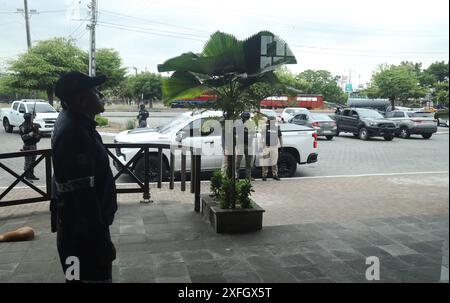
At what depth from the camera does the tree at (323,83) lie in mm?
55881

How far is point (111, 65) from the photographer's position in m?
37.7

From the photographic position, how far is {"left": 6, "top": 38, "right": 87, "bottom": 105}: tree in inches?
952

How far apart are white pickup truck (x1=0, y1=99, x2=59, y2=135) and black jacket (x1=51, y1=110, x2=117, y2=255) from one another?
17.7 meters

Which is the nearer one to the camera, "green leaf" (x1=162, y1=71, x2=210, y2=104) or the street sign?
"green leaf" (x1=162, y1=71, x2=210, y2=104)

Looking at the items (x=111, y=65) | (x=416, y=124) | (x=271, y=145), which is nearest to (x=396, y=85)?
(x=416, y=124)

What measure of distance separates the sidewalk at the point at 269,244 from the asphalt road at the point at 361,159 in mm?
3323

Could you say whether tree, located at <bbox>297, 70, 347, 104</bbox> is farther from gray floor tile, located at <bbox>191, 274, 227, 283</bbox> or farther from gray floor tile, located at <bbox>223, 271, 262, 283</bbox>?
gray floor tile, located at <bbox>191, 274, 227, 283</bbox>

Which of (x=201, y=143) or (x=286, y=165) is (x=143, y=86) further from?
(x=201, y=143)

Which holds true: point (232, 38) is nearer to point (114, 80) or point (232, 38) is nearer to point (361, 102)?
point (114, 80)

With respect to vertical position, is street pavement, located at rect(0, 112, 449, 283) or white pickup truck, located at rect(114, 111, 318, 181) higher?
white pickup truck, located at rect(114, 111, 318, 181)

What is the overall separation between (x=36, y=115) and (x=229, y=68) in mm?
15810

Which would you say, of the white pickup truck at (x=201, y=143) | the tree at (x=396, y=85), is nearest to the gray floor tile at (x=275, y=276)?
the white pickup truck at (x=201, y=143)

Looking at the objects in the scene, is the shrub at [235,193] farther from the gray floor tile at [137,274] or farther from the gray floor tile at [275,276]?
the gray floor tile at [137,274]

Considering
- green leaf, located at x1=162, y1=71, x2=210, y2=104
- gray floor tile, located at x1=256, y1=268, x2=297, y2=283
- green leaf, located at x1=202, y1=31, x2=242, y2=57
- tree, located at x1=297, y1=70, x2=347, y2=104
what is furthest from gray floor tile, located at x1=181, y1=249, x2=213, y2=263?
tree, located at x1=297, y1=70, x2=347, y2=104
